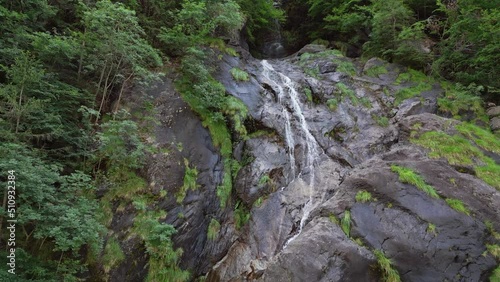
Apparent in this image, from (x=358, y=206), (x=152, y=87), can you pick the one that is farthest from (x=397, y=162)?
(x=152, y=87)

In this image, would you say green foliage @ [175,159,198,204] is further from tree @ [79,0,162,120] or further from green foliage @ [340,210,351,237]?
green foliage @ [340,210,351,237]

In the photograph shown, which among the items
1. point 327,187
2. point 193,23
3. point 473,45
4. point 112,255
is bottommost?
point 327,187

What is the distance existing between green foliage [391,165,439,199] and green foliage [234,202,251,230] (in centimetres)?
394

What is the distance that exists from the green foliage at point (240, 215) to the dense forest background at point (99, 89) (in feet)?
1.62

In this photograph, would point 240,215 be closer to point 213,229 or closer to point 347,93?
point 213,229

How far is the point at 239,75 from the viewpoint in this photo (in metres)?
11.2

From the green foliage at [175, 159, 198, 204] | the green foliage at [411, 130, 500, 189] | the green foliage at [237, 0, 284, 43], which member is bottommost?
the green foliage at [175, 159, 198, 204]

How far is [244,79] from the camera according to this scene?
1120cm

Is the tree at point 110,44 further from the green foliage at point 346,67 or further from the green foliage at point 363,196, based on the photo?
the green foliage at point 346,67

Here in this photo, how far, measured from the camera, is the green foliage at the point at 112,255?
6177 mm

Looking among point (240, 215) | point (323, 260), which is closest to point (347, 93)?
point (240, 215)

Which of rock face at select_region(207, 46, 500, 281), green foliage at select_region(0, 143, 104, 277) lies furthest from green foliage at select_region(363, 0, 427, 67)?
green foliage at select_region(0, 143, 104, 277)

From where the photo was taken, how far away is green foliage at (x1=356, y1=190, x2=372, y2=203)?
239 inches

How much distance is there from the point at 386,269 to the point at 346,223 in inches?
40.5
